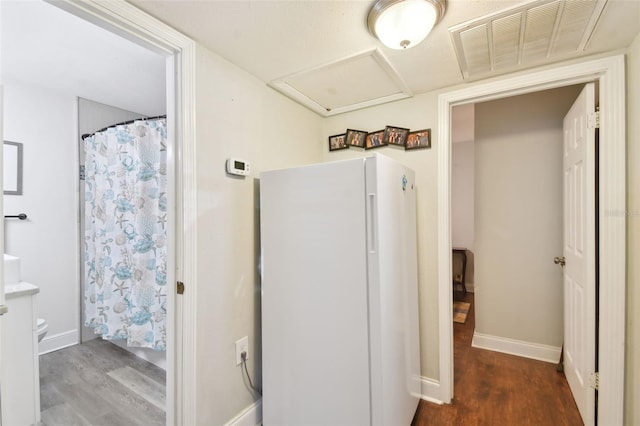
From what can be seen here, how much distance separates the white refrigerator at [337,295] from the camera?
4.26 ft

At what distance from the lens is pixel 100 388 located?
6.67 feet

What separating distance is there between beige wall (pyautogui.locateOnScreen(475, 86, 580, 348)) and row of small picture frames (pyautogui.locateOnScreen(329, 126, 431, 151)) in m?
1.08

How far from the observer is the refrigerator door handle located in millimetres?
1289

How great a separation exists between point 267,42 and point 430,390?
7.64 ft

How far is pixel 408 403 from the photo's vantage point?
156cm

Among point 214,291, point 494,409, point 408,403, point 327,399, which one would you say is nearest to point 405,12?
point 214,291

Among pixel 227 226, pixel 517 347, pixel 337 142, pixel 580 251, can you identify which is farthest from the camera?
pixel 517 347

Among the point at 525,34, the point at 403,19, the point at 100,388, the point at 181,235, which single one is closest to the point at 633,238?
the point at 525,34

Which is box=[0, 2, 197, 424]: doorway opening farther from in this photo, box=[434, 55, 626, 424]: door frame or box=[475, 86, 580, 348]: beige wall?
box=[475, 86, 580, 348]: beige wall

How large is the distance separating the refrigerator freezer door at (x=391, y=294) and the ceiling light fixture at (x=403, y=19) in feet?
1.75

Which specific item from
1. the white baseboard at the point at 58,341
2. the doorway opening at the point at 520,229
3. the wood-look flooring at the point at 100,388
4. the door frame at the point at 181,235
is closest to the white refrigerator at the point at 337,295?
the door frame at the point at 181,235

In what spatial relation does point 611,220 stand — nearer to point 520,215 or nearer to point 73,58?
point 520,215

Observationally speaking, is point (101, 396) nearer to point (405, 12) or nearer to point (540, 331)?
point (405, 12)

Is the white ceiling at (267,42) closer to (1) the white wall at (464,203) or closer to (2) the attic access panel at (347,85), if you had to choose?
(2) the attic access panel at (347,85)
